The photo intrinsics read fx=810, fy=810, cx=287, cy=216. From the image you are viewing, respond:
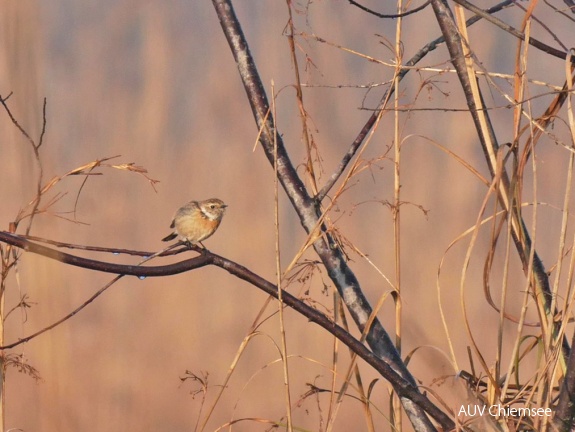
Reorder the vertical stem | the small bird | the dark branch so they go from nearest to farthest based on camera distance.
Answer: the dark branch, the vertical stem, the small bird

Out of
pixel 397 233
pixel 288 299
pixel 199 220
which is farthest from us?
pixel 199 220

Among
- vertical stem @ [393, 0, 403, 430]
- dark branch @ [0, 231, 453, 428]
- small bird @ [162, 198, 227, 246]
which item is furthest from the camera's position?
small bird @ [162, 198, 227, 246]

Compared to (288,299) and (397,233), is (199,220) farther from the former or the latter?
(288,299)

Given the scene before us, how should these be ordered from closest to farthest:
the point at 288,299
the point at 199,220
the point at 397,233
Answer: the point at 288,299
the point at 397,233
the point at 199,220

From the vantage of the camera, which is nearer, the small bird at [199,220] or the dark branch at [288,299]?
the dark branch at [288,299]

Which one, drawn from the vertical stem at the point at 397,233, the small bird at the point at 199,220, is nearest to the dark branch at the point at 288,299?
the vertical stem at the point at 397,233

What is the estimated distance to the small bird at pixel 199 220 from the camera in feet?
8.17

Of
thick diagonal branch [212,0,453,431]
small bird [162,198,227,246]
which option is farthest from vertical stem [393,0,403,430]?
small bird [162,198,227,246]

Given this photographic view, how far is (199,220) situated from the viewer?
98.4 inches

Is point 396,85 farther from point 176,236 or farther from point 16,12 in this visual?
point 176,236

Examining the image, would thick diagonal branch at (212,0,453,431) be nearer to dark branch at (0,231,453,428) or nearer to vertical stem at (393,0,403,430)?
vertical stem at (393,0,403,430)

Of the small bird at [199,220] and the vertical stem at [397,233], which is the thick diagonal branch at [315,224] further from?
the small bird at [199,220]

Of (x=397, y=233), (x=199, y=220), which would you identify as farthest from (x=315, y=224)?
(x=199, y=220)

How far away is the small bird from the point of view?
8.17 feet
